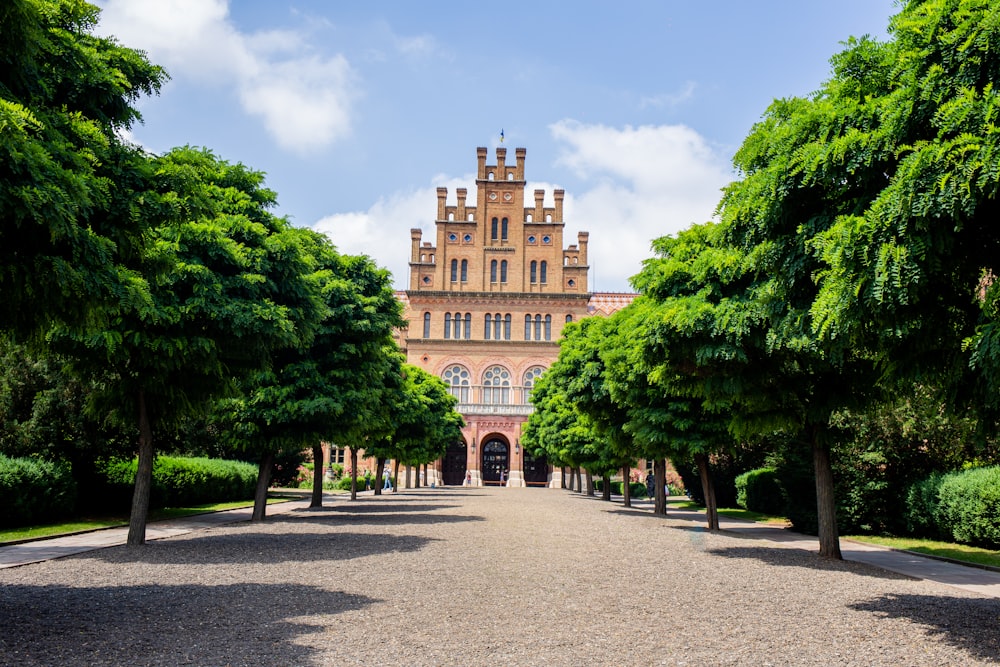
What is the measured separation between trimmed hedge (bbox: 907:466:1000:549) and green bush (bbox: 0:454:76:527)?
21.3 m

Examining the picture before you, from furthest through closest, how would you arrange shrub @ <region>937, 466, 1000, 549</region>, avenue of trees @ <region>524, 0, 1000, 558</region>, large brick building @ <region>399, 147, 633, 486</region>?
large brick building @ <region>399, 147, 633, 486</region>
shrub @ <region>937, 466, 1000, 549</region>
avenue of trees @ <region>524, 0, 1000, 558</region>

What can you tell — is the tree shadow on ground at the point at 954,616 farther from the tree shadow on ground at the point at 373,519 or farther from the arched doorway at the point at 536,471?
the arched doorway at the point at 536,471

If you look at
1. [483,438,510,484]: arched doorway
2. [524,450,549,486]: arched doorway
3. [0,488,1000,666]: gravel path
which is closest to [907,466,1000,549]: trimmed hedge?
[0,488,1000,666]: gravel path

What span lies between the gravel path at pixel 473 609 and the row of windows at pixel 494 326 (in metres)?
54.3

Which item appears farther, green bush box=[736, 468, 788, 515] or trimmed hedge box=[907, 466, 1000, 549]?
green bush box=[736, 468, 788, 515]

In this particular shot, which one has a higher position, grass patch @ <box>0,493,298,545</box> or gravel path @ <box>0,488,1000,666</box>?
grass patch @ <box>0,493,298,545</box>

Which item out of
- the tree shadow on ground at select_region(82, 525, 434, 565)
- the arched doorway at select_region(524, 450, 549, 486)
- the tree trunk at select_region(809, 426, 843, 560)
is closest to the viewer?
the tree shadow on ground at select_region(82, 525, 434, 565)

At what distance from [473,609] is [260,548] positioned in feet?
26.1

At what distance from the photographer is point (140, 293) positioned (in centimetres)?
765

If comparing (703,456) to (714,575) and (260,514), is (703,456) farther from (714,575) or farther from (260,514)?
(260,514)

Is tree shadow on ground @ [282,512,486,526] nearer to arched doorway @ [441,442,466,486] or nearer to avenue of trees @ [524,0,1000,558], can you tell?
avenue of trees @ [524,0,1000,558]

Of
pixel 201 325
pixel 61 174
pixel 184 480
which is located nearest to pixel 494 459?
pixel 184 480

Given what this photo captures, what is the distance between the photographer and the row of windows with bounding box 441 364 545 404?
70.3 meters

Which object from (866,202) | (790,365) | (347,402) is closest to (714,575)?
(790,365)
